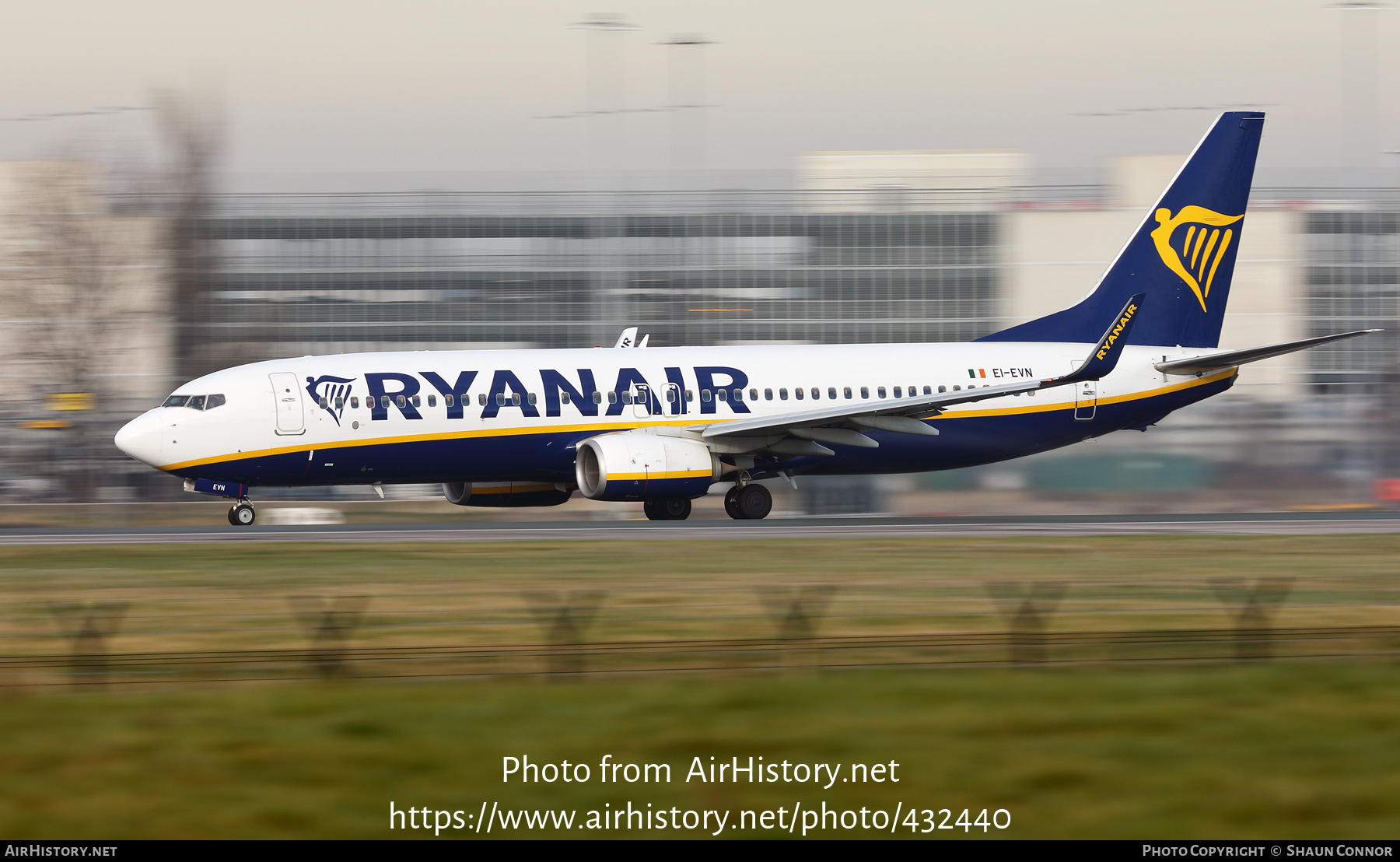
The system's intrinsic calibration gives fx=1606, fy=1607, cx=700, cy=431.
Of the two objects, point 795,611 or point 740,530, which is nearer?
point 795,611

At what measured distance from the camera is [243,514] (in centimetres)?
3481

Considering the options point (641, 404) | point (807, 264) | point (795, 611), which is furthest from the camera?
point (807, 264)

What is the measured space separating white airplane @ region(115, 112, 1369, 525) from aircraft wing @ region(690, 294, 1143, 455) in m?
0.05

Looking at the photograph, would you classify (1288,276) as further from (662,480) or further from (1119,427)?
(662,480)

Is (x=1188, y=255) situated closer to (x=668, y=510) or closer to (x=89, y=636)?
(x=668, y=510)

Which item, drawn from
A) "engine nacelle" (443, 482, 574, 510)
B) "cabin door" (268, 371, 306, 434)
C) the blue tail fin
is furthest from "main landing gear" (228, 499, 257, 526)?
the blue tail fin

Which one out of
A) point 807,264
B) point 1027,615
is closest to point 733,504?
point 1027,615

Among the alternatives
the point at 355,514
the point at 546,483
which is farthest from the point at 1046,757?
the point at 355,514

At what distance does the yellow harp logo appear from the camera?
135ft

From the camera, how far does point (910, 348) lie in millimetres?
38562

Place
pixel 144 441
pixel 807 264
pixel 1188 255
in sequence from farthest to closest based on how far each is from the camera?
pixel 807 264 → pixel 1188 255 → pixel 144 441

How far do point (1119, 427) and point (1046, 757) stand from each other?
29481 mm

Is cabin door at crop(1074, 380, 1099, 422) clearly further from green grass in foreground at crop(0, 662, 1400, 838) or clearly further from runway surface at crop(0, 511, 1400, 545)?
green grass in foreground at crop(0, 662, 1400, 838)

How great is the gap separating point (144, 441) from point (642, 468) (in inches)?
408
